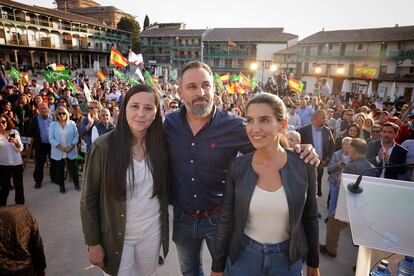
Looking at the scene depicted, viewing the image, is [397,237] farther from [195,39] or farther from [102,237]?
[195,39]

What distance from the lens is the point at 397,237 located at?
3.75ft

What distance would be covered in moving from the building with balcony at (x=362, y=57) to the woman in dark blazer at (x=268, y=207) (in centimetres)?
3205

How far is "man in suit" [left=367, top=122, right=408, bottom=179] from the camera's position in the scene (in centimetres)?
436

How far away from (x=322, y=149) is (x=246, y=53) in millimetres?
48412

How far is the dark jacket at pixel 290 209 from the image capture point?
1.79m

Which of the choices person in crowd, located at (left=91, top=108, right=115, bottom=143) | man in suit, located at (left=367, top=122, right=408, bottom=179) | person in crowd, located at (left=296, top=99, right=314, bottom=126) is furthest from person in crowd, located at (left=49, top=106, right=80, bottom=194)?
person in crowd, located at (left=296, top=99, right=314, bottom=126)

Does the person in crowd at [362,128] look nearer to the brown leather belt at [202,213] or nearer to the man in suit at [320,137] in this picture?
the man in suit at [320,137]

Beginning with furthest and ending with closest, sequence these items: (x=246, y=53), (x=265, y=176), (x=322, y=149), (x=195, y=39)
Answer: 1. (x=195, y=39)
2. (x=246, y=53)
3. (x=322, y=149)
4. (x=265, y=176)

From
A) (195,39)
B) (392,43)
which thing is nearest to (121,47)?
(195,39)

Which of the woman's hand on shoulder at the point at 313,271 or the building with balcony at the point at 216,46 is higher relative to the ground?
the building with balcony at the point at 216,46

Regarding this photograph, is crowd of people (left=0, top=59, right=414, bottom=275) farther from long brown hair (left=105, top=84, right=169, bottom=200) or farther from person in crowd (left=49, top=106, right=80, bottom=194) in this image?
person in crowd (left=49, top=106, right=80, bottom=194)

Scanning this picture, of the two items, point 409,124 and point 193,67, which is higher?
point 193,67

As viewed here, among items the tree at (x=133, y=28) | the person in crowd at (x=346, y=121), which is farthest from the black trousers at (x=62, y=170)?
the tree at (x=133, y=28)

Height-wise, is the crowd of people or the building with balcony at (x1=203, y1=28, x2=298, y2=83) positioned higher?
the building with balcony at (x1=203, y1=28, x2=298, y2=83)
